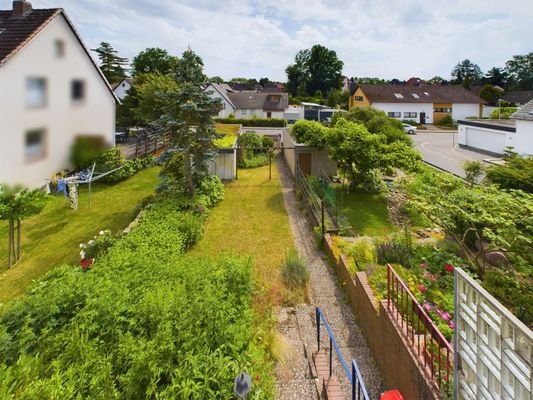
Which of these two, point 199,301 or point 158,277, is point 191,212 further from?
point 199,301

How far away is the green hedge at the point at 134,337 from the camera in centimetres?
364

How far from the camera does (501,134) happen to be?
2614cm

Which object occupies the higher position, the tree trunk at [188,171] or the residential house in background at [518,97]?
the residential house in background at [518,97]

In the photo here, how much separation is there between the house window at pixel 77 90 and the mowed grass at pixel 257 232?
5253 millimetres

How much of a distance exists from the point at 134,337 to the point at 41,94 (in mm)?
3028

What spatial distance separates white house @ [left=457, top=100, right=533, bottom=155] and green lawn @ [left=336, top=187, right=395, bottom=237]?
13.6 metres

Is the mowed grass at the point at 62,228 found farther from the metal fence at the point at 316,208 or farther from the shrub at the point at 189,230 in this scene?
the metal fence at the point at 316,208

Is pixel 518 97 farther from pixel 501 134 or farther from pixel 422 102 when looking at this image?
pixel 501 134

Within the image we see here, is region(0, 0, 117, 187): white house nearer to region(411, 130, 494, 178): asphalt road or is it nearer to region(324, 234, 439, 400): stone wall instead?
region(324, 234, 439, 400): stone wall

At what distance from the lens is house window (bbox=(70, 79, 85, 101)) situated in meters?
3.01

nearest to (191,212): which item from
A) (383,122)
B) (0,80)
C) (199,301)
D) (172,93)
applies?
(172,93)

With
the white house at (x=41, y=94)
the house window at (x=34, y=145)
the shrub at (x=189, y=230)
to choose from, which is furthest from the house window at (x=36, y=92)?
the shrub at (x=189, y=230)

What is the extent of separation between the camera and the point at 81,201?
47.2 ft

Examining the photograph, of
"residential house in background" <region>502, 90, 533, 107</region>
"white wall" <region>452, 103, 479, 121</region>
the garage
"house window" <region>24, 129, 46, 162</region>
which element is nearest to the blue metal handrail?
"house window" <region>24, 129, 46, 162</region>
